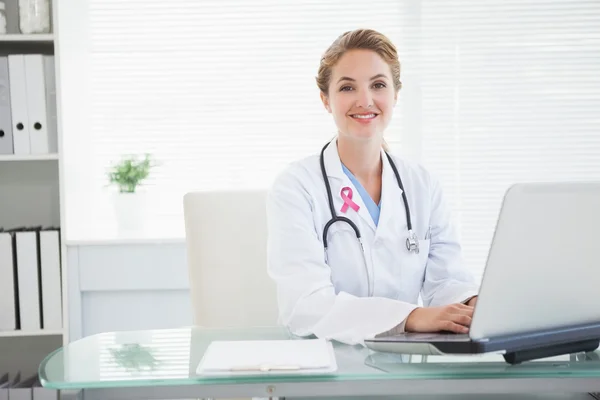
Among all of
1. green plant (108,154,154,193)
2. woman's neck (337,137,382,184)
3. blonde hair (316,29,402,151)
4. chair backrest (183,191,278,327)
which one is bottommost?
chair backrest (183,191,278,327)

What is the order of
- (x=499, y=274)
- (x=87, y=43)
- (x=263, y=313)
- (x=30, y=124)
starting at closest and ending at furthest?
(x=499, y=274), (x=263, y=313), (x=30, y=124), (x=87, y=43)

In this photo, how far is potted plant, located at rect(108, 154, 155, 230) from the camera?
2852 mm

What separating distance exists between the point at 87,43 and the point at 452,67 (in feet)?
5.02

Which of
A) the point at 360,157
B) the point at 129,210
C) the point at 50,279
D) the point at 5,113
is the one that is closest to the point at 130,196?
the point at 129,210

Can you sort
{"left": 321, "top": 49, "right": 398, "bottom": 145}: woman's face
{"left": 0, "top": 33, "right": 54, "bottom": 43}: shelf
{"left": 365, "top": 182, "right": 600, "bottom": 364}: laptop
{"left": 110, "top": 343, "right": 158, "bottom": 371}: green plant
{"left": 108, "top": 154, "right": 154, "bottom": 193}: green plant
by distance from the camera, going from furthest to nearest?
{"left": 108, "top": 154, "right": 154, "bottom": 193}: green plant, {"left": 0, "top": 33, "right": 54, "bottom": 43}: shelf, {"left": 321, "top": 49, "right": 398, "bottom": 145}: woman's face, {"left": 110, "top": 343, "right": 158, "bottom": 371}: green plant, {"left": 365, "top": 182, "right": 600, "bottom": 364}: laptop

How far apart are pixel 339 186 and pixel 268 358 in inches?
29.6

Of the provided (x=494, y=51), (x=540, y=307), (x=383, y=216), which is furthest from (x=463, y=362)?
(x=494, y=51)

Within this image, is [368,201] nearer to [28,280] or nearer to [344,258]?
[344,258]

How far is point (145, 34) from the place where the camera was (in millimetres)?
3082

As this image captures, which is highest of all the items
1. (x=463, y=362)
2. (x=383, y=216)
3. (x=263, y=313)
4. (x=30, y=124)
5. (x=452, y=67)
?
(x=452, y=67)

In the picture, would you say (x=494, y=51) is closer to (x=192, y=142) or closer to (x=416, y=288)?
(x=192, y=142)

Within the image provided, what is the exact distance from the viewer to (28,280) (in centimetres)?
267

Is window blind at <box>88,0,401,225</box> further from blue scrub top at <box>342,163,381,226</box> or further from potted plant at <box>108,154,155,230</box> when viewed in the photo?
blue scrub top at <box>342,163,381,226</box>

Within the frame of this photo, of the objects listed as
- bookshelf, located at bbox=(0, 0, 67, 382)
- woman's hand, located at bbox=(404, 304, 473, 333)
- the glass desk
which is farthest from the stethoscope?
bookshelf, located at bbox=(0, 0, 67, 382)
